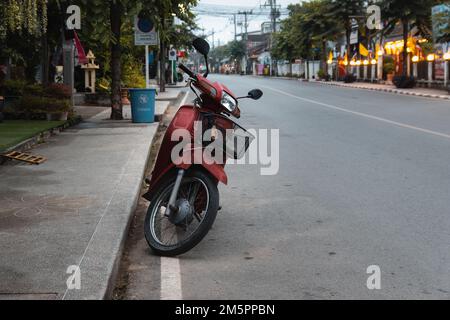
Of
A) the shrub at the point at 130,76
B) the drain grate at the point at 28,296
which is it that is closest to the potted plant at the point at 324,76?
the shrub at the point at 130,76

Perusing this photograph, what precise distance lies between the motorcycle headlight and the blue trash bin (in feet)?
37.7

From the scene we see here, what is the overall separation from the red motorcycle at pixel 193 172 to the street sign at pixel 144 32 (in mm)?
12799

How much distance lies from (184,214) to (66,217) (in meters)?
1.48

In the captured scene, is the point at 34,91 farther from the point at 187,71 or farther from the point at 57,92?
the point at 187,71

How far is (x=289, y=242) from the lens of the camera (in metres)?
6.04

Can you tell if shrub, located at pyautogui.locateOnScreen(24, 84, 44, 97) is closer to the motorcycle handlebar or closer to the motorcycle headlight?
the motorcycle handlebar

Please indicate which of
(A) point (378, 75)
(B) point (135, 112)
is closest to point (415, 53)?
(A) point (378, 75)

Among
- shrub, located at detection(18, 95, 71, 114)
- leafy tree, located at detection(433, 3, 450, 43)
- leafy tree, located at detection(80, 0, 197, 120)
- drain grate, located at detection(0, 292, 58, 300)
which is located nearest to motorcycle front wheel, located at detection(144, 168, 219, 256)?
drain grate, located at detection(0, 292, 58, 300)

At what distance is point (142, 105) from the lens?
1725 centimetres

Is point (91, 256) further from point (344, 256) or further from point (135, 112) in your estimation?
point (135, 112)

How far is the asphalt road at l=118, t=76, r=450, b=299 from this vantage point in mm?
4824

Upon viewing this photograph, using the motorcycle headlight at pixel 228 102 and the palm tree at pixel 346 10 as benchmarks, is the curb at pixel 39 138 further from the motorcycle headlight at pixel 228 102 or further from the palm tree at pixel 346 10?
the palm tree at pixel 346 10

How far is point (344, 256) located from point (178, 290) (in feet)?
5.04

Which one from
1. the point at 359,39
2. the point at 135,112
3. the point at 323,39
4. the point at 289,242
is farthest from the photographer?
the point at 323,39
